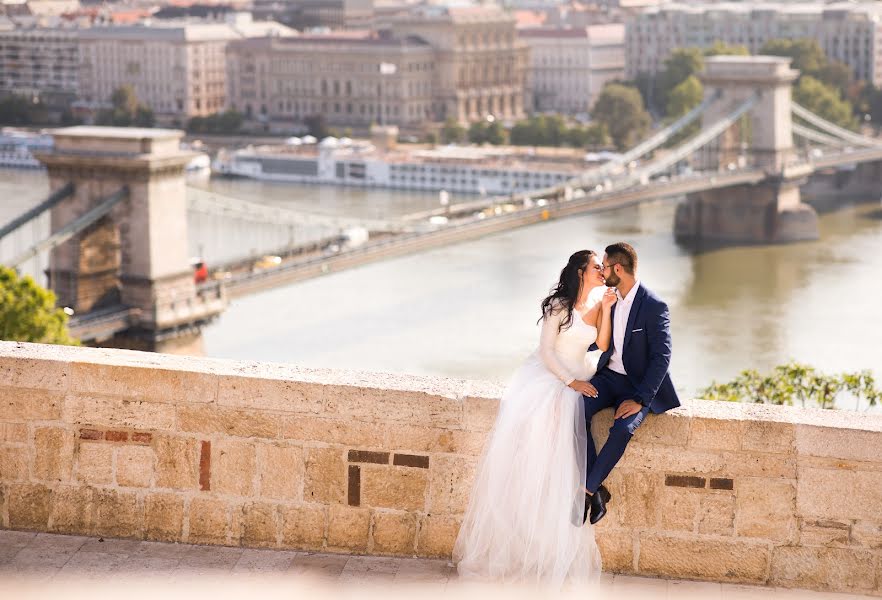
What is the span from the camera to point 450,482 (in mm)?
3268

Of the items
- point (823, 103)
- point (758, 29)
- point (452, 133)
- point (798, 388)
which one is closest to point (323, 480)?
point (798, 388)

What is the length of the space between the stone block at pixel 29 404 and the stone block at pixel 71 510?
0.12 meters

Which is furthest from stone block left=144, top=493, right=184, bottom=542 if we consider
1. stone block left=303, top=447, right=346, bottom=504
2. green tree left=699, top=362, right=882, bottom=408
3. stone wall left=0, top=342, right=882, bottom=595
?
green tree left=699, top=362, right=882, bottom=408

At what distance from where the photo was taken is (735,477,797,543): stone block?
3184 millimetres

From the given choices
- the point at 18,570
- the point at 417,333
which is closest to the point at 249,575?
the point at 18,570

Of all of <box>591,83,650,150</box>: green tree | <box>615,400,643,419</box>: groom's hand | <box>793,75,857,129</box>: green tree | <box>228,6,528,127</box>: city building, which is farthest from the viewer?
<box>228,6,528,127</box>: city building

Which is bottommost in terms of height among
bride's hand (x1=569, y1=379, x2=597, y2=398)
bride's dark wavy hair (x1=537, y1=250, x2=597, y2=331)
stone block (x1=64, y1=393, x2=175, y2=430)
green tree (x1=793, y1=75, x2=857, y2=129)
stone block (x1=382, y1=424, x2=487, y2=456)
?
green tree (x1=793, y1=75, x2=857, y2=129)

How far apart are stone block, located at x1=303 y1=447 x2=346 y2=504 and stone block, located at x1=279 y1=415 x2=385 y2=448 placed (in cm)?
3

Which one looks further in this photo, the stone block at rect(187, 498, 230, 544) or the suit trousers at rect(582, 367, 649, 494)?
the stone block at rect(187, 498, 230, 544)

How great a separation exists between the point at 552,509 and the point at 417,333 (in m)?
15.6

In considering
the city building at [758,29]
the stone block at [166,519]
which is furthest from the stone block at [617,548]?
the city building at [758,29]

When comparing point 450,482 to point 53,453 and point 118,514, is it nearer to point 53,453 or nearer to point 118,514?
point 118,514

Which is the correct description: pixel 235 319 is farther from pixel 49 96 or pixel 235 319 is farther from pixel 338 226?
pixel 49 96

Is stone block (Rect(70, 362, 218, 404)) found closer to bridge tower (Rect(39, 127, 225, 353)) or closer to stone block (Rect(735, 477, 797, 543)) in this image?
stone block (Rect(735, 477, 797, 543))
